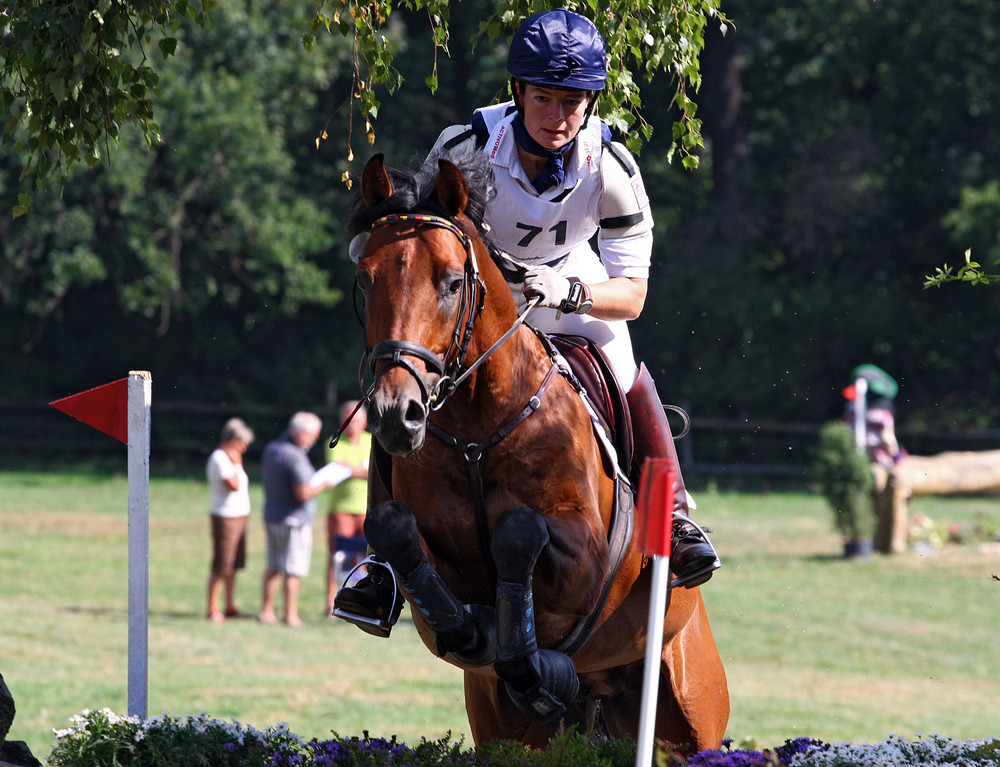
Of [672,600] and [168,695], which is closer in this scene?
[672,600]

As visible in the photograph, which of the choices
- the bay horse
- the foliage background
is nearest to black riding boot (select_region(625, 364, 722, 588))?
the bay horse

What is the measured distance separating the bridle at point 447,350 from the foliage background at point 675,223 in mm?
21318

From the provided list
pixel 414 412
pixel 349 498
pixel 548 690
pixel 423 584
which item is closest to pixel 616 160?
pixel 414 412

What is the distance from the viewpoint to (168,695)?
27.0 ft

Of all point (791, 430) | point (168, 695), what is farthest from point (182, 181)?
point (168, 695)

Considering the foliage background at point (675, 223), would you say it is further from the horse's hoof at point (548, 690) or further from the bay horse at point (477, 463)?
the horse's hoof at point (548, 690)

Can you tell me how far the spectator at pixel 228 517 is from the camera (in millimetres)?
10969

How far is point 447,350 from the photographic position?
323 cm

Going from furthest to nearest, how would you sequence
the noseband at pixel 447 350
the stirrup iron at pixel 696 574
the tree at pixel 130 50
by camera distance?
the tree at pixel 130 50 → the stirrup iron at pixel 696 574 → the noseband at pixel 447 350

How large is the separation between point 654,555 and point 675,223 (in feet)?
85.0

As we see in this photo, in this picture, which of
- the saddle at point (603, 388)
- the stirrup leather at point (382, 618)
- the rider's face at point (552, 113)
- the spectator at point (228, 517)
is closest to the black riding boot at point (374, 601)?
the stirrup leather at point (382, 618)

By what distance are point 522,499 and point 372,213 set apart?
3.12 feet

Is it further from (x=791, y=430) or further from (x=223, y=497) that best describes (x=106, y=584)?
(x=791, y=430)

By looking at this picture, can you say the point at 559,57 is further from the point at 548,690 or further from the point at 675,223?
the point at 675,223
